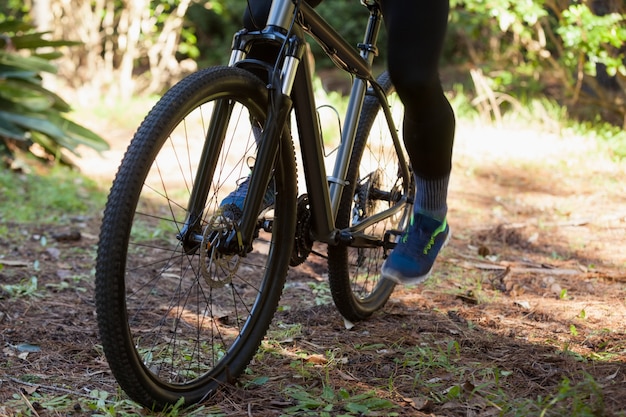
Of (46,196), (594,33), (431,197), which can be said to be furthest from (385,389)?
(594,33)

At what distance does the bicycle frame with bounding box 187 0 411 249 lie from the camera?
6.49ft

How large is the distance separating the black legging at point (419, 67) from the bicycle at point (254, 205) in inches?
8.8

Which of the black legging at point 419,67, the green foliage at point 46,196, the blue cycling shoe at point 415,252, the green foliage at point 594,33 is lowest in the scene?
the green foliage at point 46,196

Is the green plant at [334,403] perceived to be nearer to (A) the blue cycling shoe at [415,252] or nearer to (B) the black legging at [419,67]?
(A) the blue cycling shoe at [415,252]

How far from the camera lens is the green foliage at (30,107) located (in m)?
5.27

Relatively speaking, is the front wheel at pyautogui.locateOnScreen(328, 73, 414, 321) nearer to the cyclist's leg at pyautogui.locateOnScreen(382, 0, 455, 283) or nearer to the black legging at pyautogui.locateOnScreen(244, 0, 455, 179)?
the cyclist's leg at pyautogui.locateOnScreen(382, 0, 455, 283)

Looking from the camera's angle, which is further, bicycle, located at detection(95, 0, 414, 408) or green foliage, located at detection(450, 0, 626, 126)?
green foliage, located at detection(450, 0, 626, 126)

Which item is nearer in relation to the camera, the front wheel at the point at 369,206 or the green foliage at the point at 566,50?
the front wheel at the point at 369,206

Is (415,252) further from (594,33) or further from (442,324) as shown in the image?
(594,33)

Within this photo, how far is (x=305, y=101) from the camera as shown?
2154 mm

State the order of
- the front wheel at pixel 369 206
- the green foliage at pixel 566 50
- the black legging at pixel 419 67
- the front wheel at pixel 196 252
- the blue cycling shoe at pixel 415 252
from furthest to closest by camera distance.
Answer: the green foliage at pixel 566 50 < the front wheel at pixel 369 206 < the blue cycling shoe at pixel 415 252 < the black legging at pixel 419 67 < the front wheel at pixel 196 252

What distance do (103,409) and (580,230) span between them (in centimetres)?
311

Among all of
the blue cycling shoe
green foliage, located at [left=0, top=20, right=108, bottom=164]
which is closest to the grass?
the blue cycling shoe

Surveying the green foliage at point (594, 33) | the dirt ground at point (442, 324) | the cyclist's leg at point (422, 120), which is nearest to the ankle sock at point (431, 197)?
the cyclist's leg at point (422, 120)
